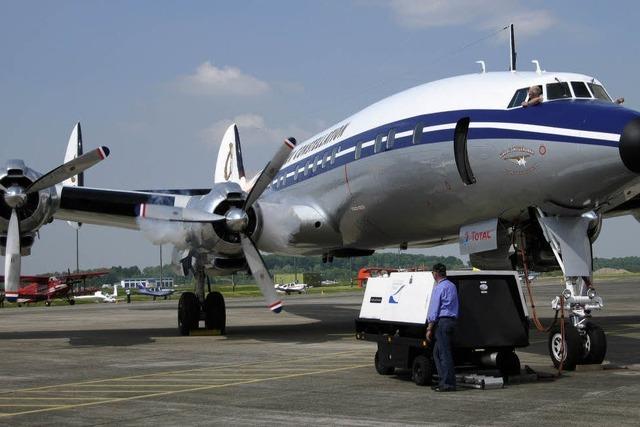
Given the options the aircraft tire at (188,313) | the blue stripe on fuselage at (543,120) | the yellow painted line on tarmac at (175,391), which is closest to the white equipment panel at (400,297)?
the yellow painted line on tarmac at (175,391)

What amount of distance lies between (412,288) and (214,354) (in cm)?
493

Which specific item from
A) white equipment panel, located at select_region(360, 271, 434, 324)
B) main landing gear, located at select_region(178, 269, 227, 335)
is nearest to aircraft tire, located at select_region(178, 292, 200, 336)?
main landing gear, located at select_region(178, 269, 227, 335)

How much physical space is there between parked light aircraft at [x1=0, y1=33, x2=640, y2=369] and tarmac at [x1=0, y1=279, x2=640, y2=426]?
1719 mm

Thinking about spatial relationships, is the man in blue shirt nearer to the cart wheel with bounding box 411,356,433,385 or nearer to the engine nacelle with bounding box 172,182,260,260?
the cart wheel with bounding box 411,356,433,385

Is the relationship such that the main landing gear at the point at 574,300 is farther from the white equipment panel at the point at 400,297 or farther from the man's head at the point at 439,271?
the man's head at the point at 439,271

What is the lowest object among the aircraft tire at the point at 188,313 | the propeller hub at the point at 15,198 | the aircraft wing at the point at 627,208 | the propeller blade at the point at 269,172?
the aircraft tire at the point at 188,313

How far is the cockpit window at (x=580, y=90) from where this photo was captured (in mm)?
12072

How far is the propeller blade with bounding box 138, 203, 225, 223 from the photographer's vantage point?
54.1ft

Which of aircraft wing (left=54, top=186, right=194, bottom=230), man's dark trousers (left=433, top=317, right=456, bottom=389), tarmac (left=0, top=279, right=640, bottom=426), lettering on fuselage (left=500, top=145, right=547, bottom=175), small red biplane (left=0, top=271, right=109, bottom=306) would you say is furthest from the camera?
small red biplane (left=0, top=271, right=109, bottom=306)

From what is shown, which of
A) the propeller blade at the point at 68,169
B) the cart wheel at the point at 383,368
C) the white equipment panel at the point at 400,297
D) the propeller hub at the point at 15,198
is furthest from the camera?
the propeller blade at the point at 68,169

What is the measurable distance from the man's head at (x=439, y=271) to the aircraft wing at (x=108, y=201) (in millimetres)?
9174

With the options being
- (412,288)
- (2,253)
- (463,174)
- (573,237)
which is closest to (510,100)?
(463,174)

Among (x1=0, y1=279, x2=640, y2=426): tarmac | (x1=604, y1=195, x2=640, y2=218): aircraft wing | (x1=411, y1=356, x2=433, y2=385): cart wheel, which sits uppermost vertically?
(x1=604, y1=195, x2=640, y2=218): aircraft wing

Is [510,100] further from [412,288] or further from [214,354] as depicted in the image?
[214,354]
